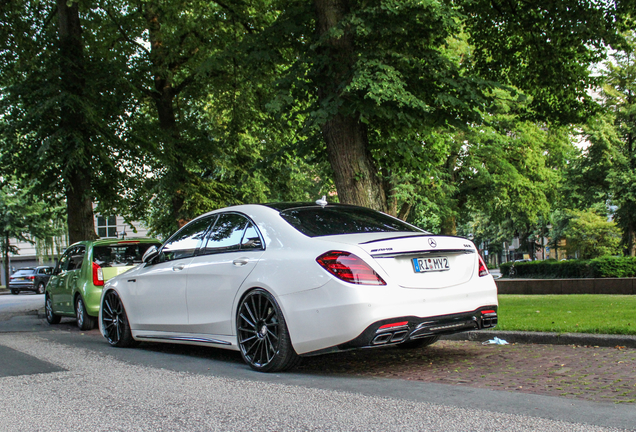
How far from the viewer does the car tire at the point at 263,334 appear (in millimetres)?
5656

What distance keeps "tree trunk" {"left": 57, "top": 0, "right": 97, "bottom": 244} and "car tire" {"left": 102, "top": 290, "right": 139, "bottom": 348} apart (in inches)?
324

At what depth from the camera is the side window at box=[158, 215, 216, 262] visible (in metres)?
7.06

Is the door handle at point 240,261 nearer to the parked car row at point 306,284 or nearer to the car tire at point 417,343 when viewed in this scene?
the parked car row at point 306,284

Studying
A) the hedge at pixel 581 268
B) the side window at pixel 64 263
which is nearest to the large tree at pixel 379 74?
the side window at pixel 64 263

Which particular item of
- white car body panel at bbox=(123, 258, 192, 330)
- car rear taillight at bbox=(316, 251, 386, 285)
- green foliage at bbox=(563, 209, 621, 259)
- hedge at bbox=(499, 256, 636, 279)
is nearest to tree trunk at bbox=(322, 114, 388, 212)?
white car body panel at bbox=(123, 258, 192, 330)

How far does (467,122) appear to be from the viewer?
11141 mm

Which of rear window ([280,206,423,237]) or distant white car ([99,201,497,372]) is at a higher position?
rear window ([280,206,423,237])

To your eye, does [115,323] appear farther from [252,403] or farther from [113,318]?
[252,403]

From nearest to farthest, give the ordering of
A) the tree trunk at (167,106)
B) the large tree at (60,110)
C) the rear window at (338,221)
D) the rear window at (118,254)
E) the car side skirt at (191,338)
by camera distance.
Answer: the rear window at (338,221) → the car side skirt at (191,338) → the rear window at (118,254) → the large tree at (60,110) → the tree trunk at (167,106)

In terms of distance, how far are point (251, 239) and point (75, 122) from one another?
1160 cm

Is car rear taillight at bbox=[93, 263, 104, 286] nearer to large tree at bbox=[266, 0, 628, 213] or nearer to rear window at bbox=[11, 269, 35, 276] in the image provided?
large tree at bbox=[266, 0, 628, 213]

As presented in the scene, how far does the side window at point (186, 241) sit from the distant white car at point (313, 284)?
19 mm

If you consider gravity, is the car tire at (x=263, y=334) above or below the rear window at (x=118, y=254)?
below

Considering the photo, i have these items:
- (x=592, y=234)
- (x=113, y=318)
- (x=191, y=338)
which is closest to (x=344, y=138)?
(x=113, y=318)
